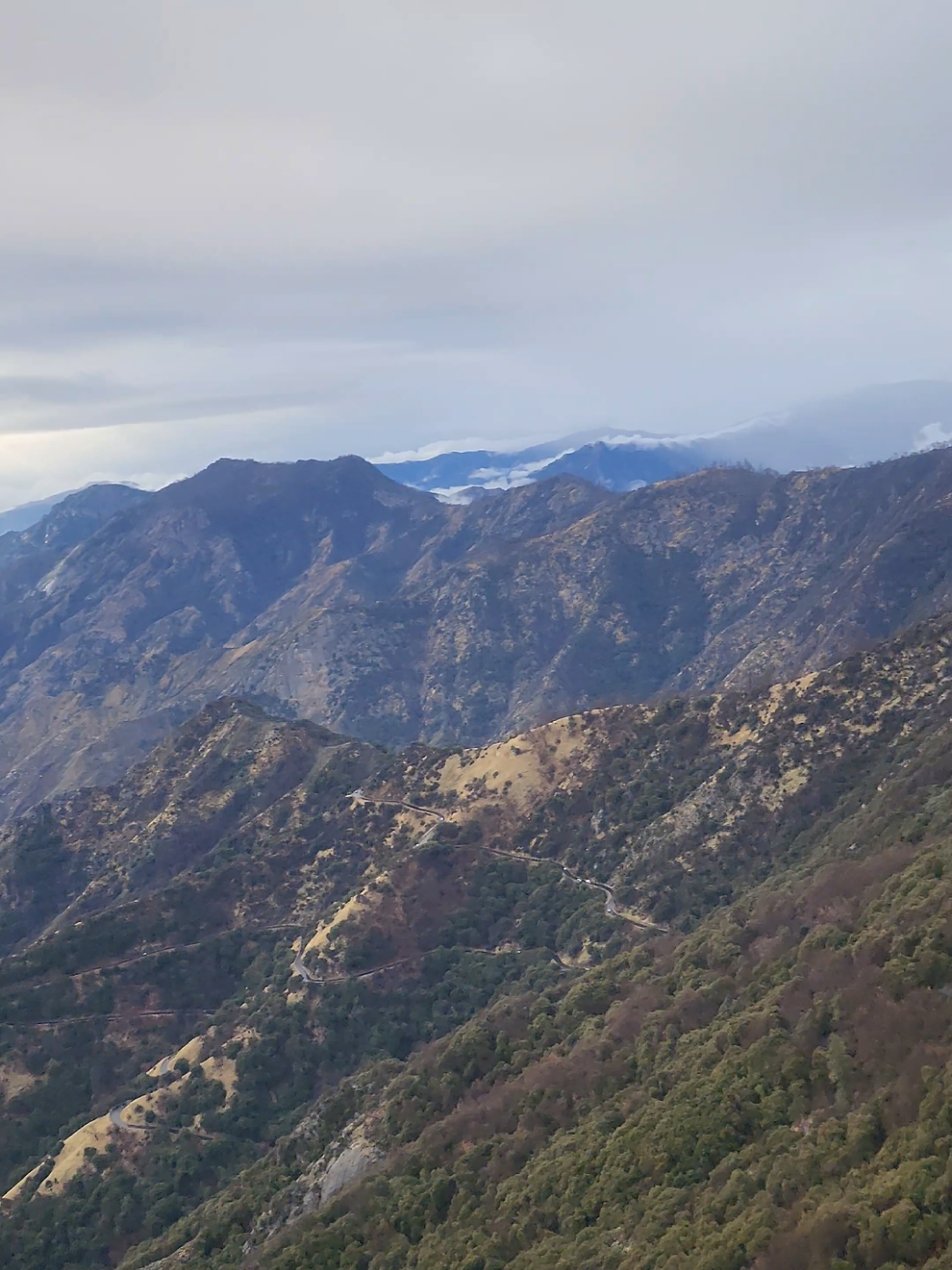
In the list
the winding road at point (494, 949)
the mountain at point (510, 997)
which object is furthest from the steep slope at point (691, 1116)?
the winding road at point (494, 949)

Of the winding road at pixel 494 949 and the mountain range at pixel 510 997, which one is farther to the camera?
the winding road at pixel 494 949

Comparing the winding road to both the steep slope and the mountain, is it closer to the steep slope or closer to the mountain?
the mountain

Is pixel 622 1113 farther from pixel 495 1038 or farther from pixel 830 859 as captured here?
pixel 830 859

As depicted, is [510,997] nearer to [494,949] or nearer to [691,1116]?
[494,949]

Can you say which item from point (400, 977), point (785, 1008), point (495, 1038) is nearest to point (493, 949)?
point (400, 977)

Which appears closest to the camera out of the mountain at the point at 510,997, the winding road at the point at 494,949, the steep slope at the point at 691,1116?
the steep slope at the point at 691,1116

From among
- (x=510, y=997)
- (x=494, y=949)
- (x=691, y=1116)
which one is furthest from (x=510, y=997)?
(x=691, y=1116)

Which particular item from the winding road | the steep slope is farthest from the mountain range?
the winding road

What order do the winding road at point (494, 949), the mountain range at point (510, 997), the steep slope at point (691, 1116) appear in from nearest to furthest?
the steep slope at point (691, 1116) < the mountain range at point (510, 997) < the winding road at point (494, 949)

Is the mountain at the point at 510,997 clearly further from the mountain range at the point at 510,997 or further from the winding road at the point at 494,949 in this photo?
the winding road at the point at 494,949
